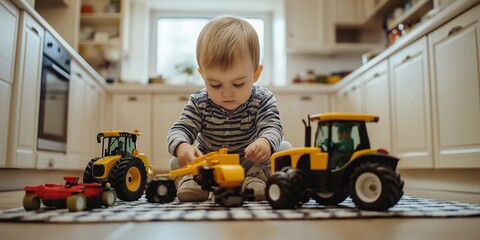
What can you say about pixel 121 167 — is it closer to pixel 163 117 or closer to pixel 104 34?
pixel 163 117

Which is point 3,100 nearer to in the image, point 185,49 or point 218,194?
point 218,194

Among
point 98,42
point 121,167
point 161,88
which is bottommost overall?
point 121,167

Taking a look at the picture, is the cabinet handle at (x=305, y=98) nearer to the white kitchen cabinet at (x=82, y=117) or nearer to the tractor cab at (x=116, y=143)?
the white kitchen cabinet at (x=82, y=117)

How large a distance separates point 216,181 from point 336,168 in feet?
1.01

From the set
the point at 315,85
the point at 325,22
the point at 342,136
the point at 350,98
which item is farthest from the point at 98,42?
the point at 342,136

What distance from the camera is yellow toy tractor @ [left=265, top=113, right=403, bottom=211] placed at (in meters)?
1.03

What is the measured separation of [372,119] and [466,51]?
1082mm

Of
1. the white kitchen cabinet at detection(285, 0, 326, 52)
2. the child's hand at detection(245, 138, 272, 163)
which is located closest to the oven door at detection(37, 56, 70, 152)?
the child's hand at detection(245, 138, 272, 163)

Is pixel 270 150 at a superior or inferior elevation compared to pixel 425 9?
inferior

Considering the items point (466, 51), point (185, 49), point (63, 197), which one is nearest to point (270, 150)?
point (63, 197)

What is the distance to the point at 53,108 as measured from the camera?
259cm

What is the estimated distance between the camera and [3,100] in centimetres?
198

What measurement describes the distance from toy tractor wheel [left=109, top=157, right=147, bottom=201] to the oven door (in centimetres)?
120

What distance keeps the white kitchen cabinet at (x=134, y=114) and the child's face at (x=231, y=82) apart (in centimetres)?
240
